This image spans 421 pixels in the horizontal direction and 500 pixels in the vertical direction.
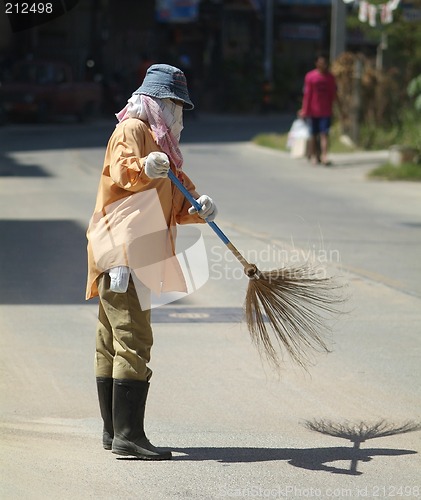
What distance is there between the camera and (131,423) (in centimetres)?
542

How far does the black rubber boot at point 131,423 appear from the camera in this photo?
5395 mm

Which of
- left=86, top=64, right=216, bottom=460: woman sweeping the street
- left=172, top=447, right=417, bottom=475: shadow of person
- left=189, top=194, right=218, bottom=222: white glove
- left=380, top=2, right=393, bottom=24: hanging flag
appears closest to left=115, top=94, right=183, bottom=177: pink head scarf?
left=86, top=64, right=216, bottom=460: woman sweeping the street

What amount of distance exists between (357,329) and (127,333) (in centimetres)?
337

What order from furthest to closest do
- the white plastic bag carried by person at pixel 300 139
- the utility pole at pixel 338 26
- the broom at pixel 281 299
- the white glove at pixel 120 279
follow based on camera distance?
the utility pole at pixel 338 26, the white plastic bag carried by person at pixel 300 139, the broom at pixel 281 299, the white glove at pixel 120 279

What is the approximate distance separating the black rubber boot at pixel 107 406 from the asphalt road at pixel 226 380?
Answer: 6 cm

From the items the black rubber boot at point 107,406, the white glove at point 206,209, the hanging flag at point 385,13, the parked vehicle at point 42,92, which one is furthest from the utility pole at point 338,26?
the black rubber boot at point 107,406

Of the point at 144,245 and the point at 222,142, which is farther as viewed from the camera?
the point at 222,142

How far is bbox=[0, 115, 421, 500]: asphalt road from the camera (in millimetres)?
5172

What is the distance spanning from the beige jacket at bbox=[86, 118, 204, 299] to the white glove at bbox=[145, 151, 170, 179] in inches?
5.1

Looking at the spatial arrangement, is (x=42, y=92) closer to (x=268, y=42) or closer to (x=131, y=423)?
(x=268, y=42)

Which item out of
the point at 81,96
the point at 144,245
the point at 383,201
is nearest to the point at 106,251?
the point at 144,245

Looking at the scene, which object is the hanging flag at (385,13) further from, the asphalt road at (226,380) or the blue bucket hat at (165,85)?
the blue bucket hat at (165,85)

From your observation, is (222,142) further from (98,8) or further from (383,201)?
(98,8)

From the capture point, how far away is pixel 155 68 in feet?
18.1
